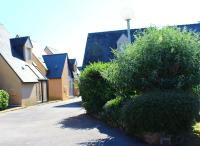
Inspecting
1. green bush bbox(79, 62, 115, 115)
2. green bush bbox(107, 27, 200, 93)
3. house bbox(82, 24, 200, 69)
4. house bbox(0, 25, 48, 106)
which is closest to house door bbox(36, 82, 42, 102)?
house bbox(0, 25, 48, 106)

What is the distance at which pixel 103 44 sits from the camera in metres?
31.9

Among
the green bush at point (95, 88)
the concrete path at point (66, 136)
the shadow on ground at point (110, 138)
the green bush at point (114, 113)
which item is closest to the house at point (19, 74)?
the green bush at point (95, 88)

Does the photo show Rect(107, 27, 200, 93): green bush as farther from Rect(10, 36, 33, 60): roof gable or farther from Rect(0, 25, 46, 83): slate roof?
Rect(10, 36, 33, 60): roof gable

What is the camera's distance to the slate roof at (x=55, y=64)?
41.7 meters

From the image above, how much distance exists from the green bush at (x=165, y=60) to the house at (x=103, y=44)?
1789cm

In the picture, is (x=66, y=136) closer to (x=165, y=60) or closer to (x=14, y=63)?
(x=165, y=60)

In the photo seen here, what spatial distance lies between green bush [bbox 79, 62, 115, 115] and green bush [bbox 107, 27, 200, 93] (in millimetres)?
4977

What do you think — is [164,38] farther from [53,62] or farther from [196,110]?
[53,62]

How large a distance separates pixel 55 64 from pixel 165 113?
33.9 meters

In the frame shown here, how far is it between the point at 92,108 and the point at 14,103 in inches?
539

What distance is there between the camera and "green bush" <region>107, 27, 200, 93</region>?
11594 millimetres

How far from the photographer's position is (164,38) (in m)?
11.8

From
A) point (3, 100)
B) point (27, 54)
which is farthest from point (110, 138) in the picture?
point (27, 54)

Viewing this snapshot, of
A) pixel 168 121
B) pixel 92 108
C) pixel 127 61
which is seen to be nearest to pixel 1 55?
pixel 92 108
